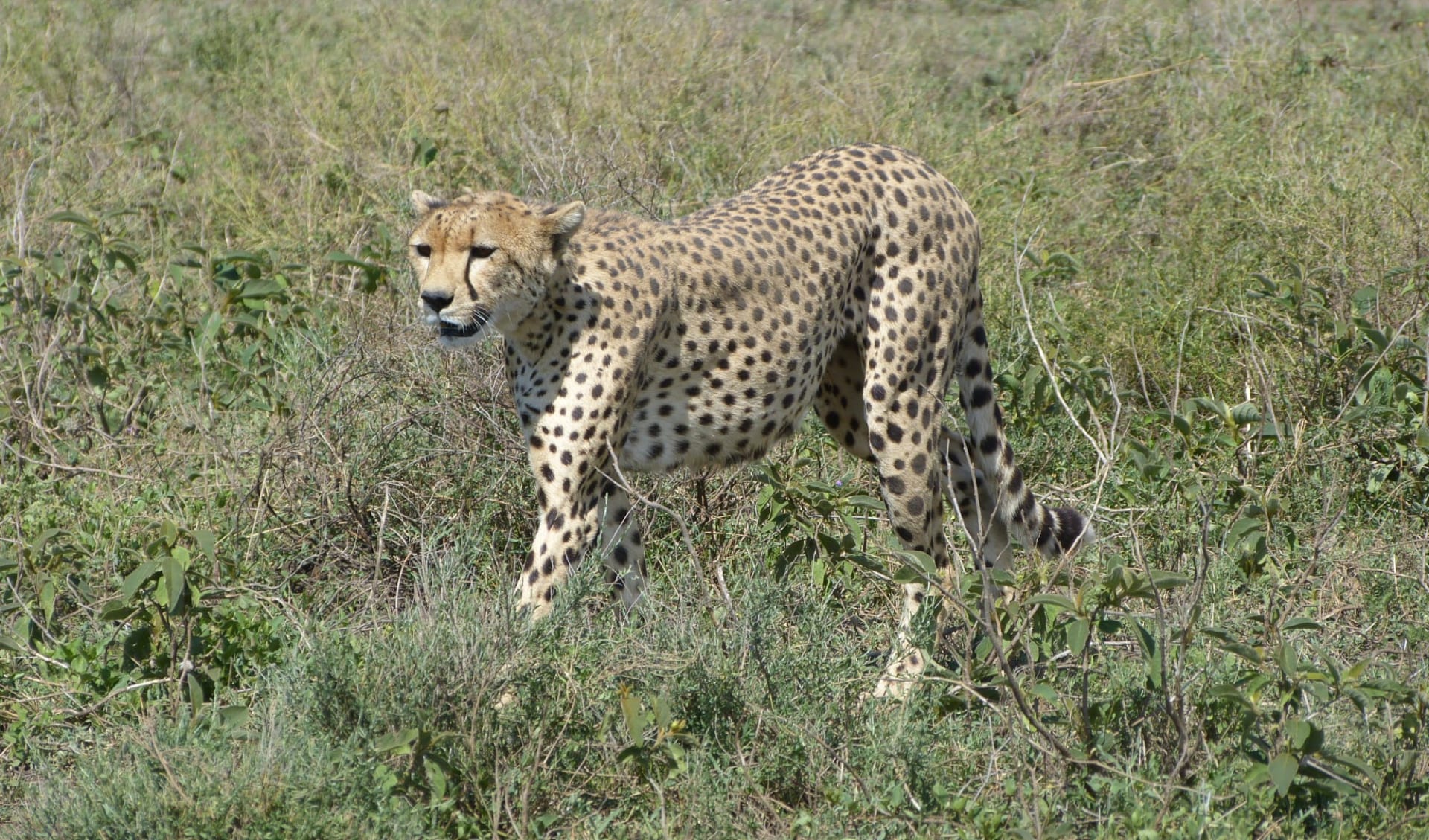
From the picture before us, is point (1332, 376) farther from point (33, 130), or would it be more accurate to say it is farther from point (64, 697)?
point (33, 130)

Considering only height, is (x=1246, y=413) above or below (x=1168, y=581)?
Result: below

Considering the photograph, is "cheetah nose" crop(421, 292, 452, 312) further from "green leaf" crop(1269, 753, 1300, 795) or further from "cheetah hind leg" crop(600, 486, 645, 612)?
"green leaf" crop(1269, 753, 1300, 795)

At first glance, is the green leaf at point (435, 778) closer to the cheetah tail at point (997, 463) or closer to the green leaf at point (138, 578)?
the green leaf at point (138, 578)

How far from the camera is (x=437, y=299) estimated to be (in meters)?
3.71

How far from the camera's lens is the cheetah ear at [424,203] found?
13.0 ft

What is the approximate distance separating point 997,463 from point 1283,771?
1718mm

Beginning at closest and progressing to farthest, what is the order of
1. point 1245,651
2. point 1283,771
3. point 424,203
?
point 1283,771 < point 1245,651 < point 424,203

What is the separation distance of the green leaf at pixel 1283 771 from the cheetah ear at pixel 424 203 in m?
2.28

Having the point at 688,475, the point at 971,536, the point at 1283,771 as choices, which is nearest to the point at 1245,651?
the point at 1283,771

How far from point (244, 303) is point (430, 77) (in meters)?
1.71

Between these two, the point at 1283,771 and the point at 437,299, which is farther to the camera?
the point at 437,299

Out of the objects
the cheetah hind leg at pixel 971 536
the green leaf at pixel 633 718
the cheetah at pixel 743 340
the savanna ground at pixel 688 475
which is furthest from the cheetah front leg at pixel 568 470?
the cheetah hind leg at pixel 971 536

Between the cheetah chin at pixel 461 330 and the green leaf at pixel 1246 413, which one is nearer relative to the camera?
the cheetah chin at pixel 461 330

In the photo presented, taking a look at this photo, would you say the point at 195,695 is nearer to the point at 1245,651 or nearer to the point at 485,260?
the point at 485,260
